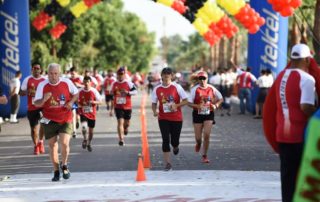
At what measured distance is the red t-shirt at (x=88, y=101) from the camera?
51.3 ft

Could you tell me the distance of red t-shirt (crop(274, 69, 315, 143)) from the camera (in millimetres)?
6520

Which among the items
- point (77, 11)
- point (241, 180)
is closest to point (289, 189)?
point (241, 180)

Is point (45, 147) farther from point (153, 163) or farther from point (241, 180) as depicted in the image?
point (241, 180)

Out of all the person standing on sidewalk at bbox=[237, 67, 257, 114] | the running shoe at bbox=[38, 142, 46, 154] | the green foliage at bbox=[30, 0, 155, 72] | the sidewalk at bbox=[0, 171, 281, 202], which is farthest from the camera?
the green foliage at bbox=[30, 0, 155, 72]

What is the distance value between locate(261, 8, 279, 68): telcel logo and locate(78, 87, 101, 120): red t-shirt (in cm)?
1318

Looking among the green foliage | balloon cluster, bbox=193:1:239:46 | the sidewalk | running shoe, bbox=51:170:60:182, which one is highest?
the green foliage

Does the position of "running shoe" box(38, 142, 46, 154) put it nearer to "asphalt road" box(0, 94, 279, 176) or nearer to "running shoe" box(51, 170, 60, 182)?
"asphalt road" box(0, 94, 279, 176)

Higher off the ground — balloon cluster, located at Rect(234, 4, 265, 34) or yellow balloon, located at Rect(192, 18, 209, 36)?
yellow balloon, located at Rect(192, 18, 209, 36)

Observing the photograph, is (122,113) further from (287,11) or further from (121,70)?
(287,11)

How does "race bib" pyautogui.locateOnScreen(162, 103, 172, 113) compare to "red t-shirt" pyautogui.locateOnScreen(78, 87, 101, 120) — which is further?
"red t-shirt" pyautogui.locateOnScreen(78, 87, 101, 120)

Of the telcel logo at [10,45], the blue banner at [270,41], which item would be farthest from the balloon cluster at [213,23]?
the telcel logo at [10,45]

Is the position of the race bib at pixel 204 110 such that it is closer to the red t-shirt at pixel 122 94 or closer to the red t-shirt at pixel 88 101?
the red t-shirt at pixel 88 101

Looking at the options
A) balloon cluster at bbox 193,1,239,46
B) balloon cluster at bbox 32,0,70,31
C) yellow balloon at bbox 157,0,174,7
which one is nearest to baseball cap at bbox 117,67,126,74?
yellow balloon at bbox 157,0,174,7

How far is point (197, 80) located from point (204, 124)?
2.83 feet
